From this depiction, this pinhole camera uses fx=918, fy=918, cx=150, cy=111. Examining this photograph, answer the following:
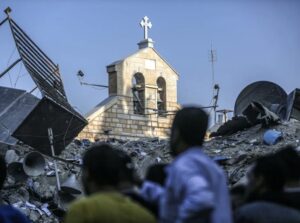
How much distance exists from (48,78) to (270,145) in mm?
5722

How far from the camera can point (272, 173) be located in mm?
4590

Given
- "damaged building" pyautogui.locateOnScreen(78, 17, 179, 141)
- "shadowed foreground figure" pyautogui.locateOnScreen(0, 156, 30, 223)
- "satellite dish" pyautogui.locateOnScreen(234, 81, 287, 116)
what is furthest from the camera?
"damaged building" pyautogui.locateOnScreen(78, 17, 179, 141)

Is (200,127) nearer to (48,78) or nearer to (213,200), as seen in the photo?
(213,200)

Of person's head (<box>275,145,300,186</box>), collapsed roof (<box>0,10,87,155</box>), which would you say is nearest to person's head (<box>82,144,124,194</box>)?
person's head (<box>275,145,300,186</box>)

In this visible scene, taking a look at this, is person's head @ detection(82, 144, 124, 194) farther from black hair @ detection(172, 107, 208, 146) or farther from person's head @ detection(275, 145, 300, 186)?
person's head @ detection(275, 145, 300, 186)

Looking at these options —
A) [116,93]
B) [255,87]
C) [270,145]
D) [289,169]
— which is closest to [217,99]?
[116,93]

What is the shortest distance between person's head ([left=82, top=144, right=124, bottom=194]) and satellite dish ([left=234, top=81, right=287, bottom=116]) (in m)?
18.2

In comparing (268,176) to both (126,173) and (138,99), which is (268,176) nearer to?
(126,173)

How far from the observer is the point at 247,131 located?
64.5 ft

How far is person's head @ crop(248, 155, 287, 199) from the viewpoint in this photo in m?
4.59

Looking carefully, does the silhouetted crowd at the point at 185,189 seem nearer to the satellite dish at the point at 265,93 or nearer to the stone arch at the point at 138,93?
the satellite dish at the point at 265,93

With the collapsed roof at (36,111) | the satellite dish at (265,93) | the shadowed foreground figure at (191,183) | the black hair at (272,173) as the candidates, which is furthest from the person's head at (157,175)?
the satellite dish at (265,93)

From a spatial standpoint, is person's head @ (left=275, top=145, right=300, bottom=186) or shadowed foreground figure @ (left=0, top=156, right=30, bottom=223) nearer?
person's head @ (left=275, top=145, right=300, bottom=186)

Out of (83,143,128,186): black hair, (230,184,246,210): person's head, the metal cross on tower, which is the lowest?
(230,184,246,210): person's head
